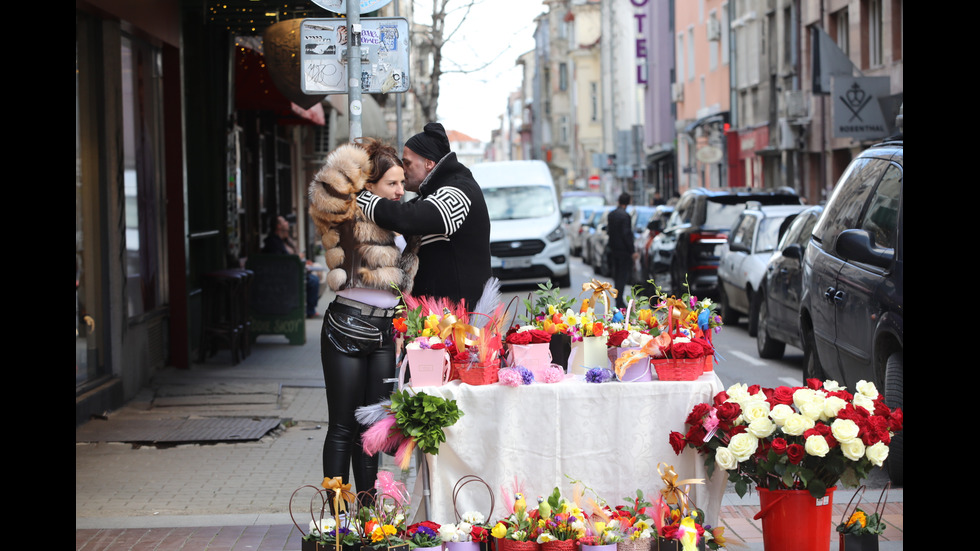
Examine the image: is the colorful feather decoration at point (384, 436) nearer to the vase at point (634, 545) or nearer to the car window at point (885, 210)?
the vase at point (634, 545)

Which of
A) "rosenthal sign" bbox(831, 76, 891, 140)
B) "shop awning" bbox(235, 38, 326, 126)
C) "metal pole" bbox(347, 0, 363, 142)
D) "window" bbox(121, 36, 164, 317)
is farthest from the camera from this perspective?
"rosenthal sign" bbox(831, 76, 891, 140)

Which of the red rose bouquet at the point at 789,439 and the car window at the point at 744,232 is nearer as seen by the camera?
the red rose bouquet at the point at 789,439

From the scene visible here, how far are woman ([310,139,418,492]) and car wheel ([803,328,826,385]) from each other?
421cm

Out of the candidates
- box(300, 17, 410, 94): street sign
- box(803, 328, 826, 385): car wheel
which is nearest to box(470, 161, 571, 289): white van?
box(803, 328, 826, 385): car wheel

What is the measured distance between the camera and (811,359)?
29.4 feet

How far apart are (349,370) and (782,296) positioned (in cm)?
767

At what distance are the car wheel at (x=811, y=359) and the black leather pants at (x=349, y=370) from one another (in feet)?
13.8

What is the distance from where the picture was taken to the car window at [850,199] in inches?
315

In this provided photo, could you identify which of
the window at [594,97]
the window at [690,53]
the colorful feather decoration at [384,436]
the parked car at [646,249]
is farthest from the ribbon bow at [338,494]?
the window at [594,97]

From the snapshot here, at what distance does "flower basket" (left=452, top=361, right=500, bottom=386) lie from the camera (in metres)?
4.74

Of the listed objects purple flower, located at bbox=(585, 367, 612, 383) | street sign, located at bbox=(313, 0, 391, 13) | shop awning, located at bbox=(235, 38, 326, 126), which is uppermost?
shop awning, located at bbox=(235, 38, 326, 126)

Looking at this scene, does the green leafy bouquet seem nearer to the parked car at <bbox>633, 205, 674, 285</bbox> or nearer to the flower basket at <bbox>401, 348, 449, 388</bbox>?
the flower basket at <bbox>401, 348, 449, 388</bbox>

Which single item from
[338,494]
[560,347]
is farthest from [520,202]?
[338,494]
